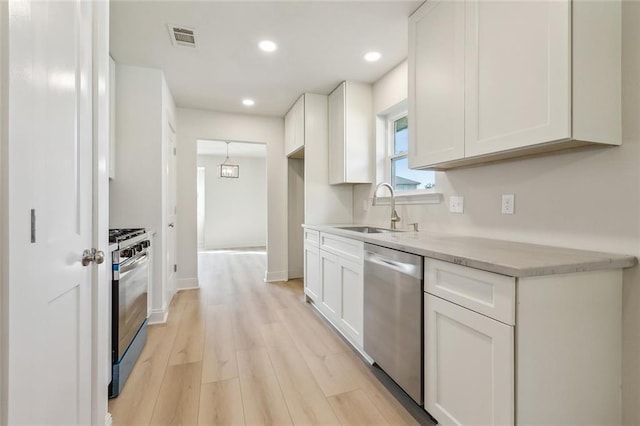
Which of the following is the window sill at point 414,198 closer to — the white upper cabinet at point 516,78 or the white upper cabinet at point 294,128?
the white upper cabinet at point 516,78

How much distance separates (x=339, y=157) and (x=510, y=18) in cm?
204

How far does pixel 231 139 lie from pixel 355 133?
195 cm

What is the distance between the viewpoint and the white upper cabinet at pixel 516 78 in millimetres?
1249

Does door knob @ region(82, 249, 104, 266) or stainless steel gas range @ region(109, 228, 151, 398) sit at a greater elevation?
door knob @ region(82, 249, 104, 266)

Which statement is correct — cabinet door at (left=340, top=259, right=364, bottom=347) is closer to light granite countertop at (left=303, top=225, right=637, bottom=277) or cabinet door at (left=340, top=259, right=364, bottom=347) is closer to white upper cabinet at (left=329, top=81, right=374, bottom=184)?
light granite countertop at (left=303, top=225, right=637, bottom=277)

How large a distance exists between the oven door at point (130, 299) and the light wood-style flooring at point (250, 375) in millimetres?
244

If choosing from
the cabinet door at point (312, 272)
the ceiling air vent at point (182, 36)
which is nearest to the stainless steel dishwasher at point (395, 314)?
the cabinet door at point (312, 272)

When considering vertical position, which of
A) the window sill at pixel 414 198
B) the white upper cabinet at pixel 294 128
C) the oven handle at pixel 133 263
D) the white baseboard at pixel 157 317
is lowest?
the white baseboard at pixel 157 317

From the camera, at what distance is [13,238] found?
749 millimetres

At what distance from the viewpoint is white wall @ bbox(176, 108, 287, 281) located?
4055 mm

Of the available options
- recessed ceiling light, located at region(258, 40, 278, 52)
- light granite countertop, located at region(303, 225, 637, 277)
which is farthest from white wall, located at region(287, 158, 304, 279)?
light granite countertop, located at region(303, 225, 637, 277)

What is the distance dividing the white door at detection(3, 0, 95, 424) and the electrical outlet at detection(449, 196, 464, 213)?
6.89 ft

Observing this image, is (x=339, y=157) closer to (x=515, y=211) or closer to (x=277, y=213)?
(x=277, y=213)

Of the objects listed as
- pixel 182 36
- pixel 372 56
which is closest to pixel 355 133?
pixel 372 56
